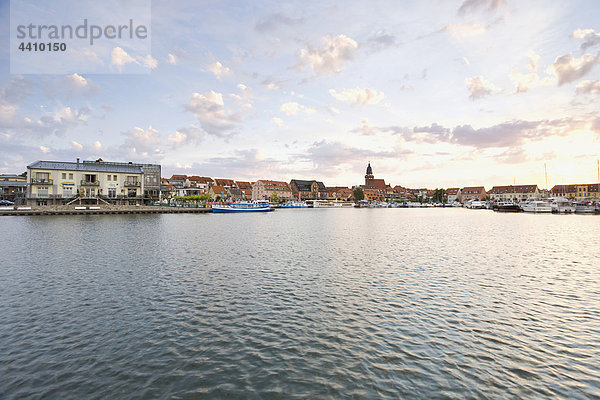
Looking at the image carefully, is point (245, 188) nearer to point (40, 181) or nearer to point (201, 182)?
point (201, 182)

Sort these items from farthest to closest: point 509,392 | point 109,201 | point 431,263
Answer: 1. point 109,201
2. point 431,263
3. point 509,392

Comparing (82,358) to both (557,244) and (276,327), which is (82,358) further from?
(557,244)

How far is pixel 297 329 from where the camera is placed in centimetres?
1139

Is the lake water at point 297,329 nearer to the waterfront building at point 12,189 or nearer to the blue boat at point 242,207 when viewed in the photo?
the blue boat at point 242,207

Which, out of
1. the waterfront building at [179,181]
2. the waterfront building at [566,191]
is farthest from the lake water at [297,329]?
the waterfront building at [566,191]

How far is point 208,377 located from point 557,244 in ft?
129

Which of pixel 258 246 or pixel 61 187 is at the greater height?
pixel 61 187

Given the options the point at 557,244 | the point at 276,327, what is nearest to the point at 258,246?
the point at 276,327

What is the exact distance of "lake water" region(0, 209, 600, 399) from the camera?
26.2 ft

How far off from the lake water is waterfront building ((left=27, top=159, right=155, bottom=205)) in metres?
80.1

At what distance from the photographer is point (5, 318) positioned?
39.3 feet

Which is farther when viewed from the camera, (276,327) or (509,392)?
(276,327)

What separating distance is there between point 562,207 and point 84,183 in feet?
520

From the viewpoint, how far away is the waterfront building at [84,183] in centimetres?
8425
